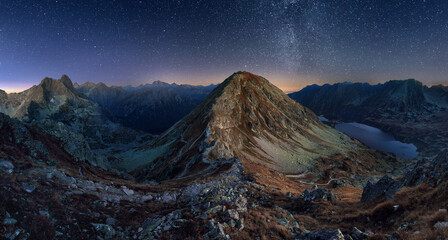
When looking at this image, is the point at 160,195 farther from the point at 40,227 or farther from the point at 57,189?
the point at 40,227

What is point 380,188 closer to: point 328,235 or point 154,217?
point 328,235

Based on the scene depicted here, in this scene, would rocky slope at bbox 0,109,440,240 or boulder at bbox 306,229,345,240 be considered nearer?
rocky slope at bbox 0,109,440,240

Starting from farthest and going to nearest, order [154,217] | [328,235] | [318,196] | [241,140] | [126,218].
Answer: [241,140], [318,196], [154,217], [126,218], [328,235]

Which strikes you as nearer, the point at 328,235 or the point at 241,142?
the point at 328,235

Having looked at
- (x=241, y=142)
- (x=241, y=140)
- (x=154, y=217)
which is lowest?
(x=241, y=142)

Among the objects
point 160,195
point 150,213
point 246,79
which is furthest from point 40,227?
point 246,79

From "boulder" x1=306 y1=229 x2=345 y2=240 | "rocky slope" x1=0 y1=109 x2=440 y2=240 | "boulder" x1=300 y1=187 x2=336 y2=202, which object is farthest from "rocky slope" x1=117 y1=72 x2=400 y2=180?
"boulder" x1=306 y1=229 x2=345 y2=240

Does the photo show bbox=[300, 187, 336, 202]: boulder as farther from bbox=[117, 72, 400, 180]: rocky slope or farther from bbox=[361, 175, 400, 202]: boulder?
bbox=[117, 72, 400, 180]: rocky slope

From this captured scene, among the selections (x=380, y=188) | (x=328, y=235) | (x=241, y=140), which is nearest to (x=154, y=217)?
(x=328, y=235)
